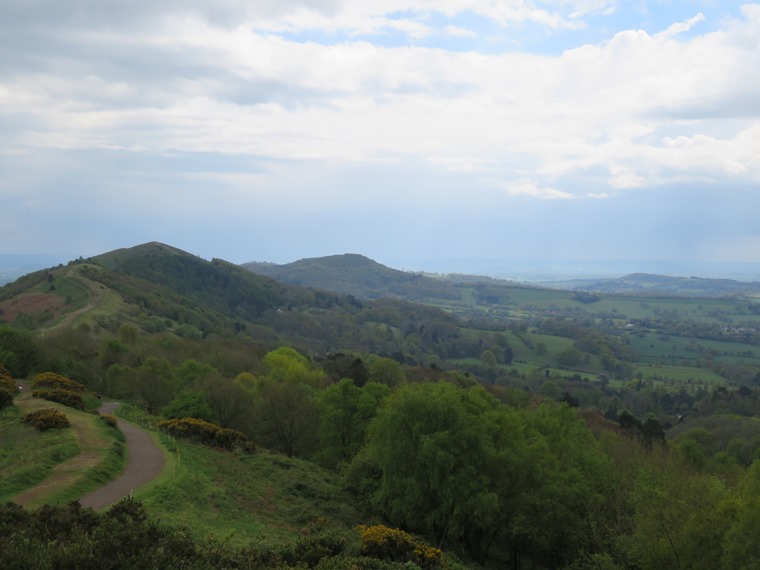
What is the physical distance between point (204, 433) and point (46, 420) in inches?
336

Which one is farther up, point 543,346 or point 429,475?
point 429,475

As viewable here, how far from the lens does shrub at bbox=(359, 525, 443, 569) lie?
16797 mm

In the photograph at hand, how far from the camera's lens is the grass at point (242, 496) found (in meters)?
19.6

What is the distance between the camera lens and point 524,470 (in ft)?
96.0

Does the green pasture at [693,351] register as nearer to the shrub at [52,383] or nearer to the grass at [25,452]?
the shrub at [52,383]

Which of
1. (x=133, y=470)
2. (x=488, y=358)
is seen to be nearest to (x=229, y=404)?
(x=133, y=470)

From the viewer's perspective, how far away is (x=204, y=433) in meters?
32.9

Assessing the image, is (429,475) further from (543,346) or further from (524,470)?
(543,346)

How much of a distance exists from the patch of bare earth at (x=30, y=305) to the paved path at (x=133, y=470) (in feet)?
301

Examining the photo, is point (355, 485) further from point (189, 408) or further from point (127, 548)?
point (127, 548)

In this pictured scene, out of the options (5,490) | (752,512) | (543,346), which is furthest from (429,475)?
(543,346)

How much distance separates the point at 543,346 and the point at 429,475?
500 ft

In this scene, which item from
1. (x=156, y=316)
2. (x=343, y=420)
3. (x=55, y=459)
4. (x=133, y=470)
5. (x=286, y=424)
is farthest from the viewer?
(x=156, y=316)

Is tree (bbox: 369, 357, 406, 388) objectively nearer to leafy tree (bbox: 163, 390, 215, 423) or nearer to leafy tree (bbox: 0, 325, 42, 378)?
leafy tree (bbox: 163, 390, 215, 423)
